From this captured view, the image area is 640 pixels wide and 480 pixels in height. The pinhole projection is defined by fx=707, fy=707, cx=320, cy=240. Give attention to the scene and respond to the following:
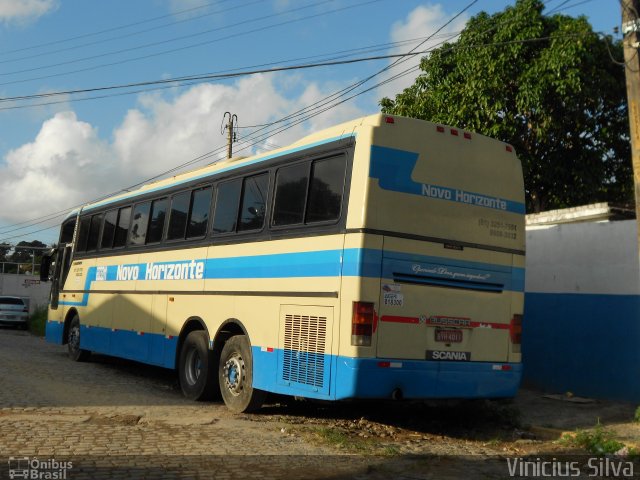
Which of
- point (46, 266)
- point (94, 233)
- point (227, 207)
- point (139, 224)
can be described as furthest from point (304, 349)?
point (46, 266)

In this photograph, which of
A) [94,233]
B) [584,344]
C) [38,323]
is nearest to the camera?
[584,344]

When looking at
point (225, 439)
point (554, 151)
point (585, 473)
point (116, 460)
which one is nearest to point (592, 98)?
point (554, 151)

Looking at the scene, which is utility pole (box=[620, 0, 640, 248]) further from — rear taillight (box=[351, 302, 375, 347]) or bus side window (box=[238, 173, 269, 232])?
bus side window (box=[238, 173, 269, 232])

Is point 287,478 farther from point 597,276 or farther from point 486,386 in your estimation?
point 597,276

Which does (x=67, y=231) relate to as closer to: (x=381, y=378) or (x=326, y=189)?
(x=326, y=189)

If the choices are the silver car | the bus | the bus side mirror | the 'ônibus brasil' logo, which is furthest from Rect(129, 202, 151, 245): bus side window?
the silver car

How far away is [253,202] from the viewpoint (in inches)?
381

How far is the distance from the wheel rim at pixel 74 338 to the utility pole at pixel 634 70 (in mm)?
11983

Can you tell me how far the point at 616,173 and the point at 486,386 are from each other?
42.5 ft

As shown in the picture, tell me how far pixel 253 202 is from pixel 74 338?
8.50 meters

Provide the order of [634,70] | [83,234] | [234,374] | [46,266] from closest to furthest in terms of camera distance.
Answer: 1. [634,70]
2. [234,374]
3. [83,234]
4. [46,266]

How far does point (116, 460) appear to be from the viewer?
6.62 meters

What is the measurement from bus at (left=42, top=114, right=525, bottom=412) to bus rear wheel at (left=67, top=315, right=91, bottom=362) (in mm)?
5876

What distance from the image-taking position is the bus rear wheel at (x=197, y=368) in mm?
10281
